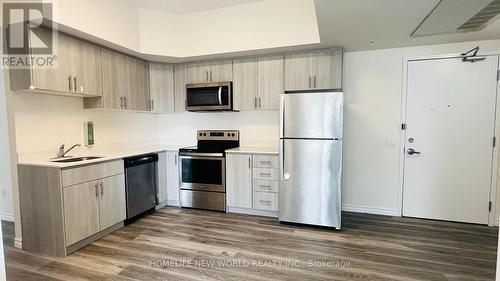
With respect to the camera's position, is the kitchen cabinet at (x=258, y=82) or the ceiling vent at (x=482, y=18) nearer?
the ceiling vent at (x=482, y=18)

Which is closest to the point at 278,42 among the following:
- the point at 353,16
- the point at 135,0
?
the point at 353,16

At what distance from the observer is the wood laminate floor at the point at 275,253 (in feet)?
7.55

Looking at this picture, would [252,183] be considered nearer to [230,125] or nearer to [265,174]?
[265,174]

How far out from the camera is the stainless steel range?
150 inches

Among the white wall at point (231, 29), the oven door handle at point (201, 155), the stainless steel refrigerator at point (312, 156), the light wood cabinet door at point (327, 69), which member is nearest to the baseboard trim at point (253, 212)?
the stainless steel refrigerator at point (312, 156)

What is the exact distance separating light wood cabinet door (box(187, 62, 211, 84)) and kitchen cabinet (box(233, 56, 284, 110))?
0.44 m

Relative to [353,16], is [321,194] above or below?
below

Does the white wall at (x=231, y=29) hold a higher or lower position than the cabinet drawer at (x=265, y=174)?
higher

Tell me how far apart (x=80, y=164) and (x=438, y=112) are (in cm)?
420

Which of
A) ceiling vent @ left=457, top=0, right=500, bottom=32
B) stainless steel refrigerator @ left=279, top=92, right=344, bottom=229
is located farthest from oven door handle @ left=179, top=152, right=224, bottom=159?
ceiling vent @ left=457, top=0, right=500, bottom=32

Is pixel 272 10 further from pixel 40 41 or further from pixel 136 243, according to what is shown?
pixel 136 243

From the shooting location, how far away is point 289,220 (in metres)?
3.34

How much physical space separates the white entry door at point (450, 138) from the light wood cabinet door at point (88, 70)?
3.94 meters

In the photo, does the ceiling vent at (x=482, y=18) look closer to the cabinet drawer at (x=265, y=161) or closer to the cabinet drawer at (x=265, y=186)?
the cabinet drawer at (x=265, y=161)
